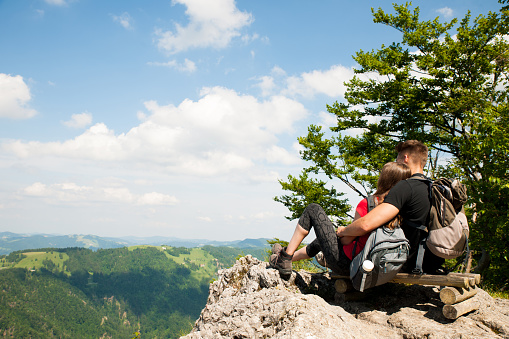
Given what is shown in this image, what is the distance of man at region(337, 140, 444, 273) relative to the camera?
387 centimetres

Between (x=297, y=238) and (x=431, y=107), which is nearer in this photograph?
(x=297, y=238)

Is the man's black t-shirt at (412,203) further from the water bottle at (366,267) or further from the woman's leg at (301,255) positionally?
the woman's leg at (301,255)

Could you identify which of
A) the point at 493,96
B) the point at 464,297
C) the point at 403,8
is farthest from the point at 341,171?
the point at 464,297

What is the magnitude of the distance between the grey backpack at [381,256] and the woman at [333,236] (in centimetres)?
21

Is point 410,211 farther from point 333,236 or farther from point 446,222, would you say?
point 333,236

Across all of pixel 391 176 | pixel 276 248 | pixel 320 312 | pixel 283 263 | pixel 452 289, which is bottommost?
pixel 320 312

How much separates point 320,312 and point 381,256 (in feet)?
3.16

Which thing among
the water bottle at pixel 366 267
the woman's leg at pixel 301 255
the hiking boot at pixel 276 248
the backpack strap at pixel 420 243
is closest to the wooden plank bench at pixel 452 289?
the backpack strap at pixel 420 243

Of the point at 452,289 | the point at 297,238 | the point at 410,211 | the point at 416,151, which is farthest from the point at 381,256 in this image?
the point at 416,151

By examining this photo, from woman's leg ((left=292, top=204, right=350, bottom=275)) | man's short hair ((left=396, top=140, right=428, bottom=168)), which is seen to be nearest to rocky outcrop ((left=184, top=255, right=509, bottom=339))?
woman's leg ((left=292, top=204, right=350, bottom=275))

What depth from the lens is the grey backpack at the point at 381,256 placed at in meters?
3.83

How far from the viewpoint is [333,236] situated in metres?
4.45

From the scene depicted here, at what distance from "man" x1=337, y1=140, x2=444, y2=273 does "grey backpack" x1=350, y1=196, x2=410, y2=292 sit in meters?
0.15

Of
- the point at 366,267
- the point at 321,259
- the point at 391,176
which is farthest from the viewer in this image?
the point at 321,259
